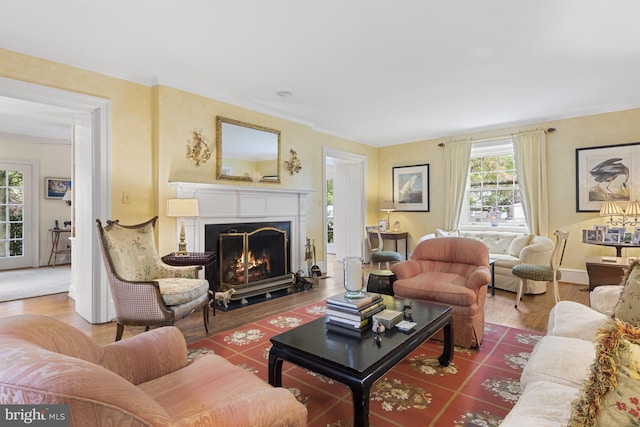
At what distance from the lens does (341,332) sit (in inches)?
78.0

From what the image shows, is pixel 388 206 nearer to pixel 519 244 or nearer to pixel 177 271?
pixel 519 244

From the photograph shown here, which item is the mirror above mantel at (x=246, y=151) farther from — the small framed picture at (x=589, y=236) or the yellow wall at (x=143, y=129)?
the small framed picture at (x=589, y=236)

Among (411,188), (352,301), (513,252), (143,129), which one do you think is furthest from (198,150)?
(513,252)

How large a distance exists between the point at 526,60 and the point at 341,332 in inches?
123

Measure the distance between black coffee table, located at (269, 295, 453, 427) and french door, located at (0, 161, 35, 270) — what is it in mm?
7093

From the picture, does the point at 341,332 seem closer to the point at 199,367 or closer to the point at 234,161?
the point at 199,367

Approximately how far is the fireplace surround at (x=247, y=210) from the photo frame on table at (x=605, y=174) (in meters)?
4.13

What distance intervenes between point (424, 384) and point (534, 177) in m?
4.46

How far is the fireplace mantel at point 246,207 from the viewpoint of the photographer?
12.5 ft

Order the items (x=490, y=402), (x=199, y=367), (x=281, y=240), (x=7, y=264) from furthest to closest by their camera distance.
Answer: (x=7, y=264), (x=281, y=240), (x=490, y=402), (x=199, y=367)

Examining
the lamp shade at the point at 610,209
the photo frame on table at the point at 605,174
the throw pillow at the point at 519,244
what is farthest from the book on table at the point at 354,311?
the photo frame on table at the point at 605,174

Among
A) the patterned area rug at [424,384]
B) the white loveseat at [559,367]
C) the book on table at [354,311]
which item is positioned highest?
the book on table at [354,311]

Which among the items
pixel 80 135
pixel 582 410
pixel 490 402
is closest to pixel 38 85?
pixel 80 135

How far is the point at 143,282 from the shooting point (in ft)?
8.35
